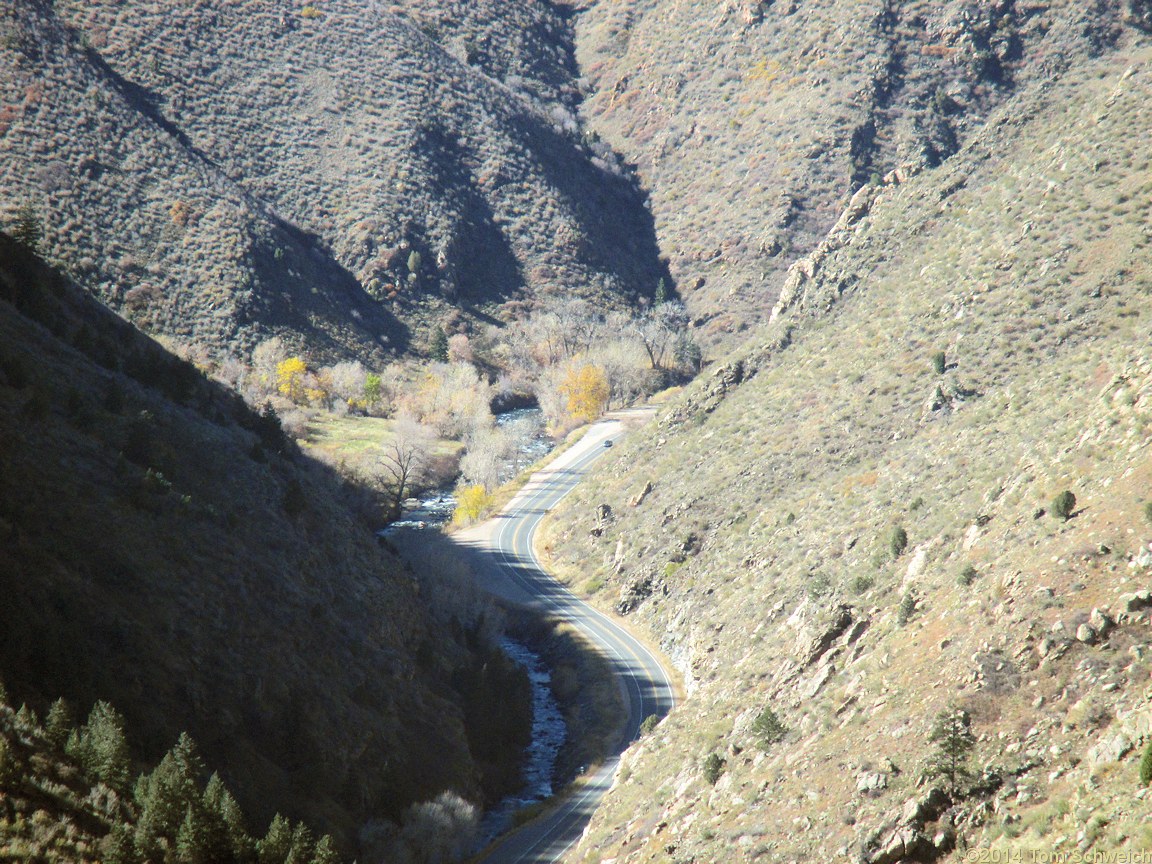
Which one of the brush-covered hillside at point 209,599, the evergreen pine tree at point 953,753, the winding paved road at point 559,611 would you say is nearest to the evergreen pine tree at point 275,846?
the brush-covered hillside at point 209,599

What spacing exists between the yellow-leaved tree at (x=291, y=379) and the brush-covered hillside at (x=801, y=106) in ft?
154

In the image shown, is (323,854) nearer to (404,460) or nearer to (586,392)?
(404,460)

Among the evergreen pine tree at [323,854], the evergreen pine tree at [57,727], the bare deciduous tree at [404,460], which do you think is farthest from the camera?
the bare deciduous tree at [404,460]

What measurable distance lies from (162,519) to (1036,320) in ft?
119

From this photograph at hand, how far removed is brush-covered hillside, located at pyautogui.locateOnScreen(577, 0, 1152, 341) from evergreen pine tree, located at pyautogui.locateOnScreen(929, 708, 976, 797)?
8550 cm

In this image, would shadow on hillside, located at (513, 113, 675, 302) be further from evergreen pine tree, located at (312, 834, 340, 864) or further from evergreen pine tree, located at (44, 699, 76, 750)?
evergreen pine tree, located at (44, 699, 76, 750)

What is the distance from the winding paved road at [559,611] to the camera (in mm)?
31766

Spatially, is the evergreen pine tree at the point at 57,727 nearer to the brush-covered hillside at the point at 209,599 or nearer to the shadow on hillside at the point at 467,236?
the brush-covered hillside at the point at 209,599

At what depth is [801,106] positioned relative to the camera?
113 m

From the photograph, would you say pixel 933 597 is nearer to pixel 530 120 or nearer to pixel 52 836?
pixel 52 836

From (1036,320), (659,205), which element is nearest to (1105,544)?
(1036,320)

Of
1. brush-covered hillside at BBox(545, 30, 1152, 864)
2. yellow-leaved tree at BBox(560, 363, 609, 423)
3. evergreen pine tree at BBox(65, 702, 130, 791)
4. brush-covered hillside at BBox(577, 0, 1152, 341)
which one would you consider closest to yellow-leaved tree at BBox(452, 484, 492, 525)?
brush-covered hillside at BBox(545, 30, 1152, 864)

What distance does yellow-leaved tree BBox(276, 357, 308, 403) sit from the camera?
81875 mm

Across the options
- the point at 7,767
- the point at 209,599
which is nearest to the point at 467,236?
the point at 209,599
